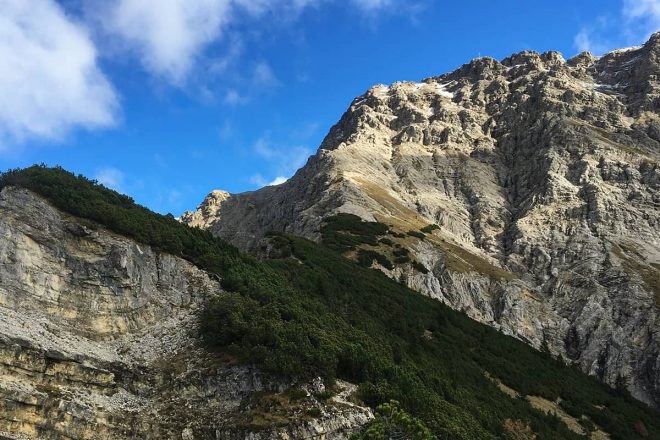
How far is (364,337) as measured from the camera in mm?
39500

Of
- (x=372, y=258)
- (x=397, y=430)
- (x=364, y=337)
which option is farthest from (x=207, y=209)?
(x=397, y=430)

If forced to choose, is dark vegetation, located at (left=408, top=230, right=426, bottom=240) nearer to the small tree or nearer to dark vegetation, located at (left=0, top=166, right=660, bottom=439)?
dark vegetation, located at (left=0, top=166, right=660, bottom=439)

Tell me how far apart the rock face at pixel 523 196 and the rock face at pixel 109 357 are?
39144 mm

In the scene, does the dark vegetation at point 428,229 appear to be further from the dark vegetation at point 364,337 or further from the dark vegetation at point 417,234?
the dark vegetation at point 364,337

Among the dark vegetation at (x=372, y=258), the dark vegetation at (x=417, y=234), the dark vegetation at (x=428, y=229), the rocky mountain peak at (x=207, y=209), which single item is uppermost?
the rocky mountain peak at (x=207, y=209)

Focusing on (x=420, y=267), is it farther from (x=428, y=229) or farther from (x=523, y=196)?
(x=523, y=196)

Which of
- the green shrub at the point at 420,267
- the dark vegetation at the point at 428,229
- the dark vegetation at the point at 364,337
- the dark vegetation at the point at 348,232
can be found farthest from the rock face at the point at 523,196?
the dark vegetation at the point at 364,337

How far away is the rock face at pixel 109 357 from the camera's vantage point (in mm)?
24312

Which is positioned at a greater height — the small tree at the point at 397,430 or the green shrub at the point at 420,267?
the green shrub at the point at 420,267

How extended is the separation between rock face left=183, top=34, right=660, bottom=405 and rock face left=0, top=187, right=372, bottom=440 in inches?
1541

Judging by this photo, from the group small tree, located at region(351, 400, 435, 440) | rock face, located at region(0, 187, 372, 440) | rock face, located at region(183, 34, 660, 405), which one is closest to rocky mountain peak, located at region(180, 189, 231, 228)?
rock face, located at region(183, 34, 660, 405)

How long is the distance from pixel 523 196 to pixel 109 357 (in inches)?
3778

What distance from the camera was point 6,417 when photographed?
2217cm

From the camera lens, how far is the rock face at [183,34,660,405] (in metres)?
68.8
